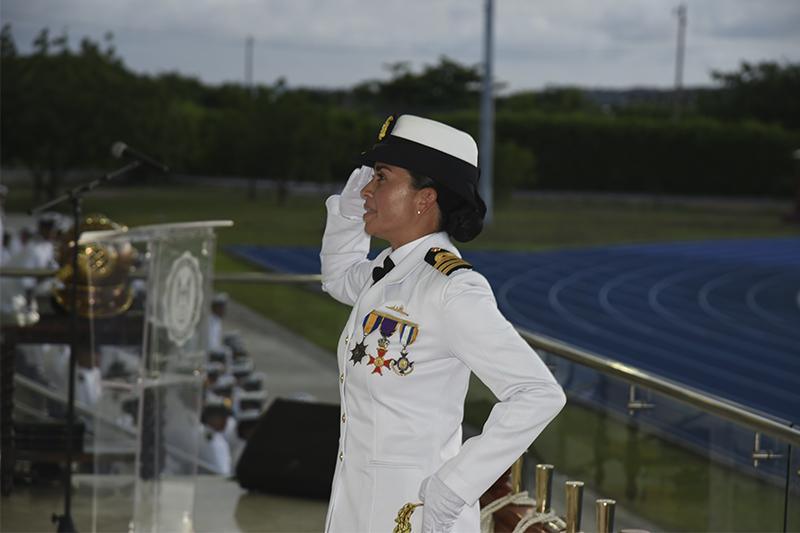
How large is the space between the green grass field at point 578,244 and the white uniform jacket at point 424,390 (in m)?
1.45

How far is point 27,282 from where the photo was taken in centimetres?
588

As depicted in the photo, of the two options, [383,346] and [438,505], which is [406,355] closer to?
[383,346]

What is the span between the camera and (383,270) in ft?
7.09

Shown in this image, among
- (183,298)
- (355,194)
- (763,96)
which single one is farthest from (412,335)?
(763,96)

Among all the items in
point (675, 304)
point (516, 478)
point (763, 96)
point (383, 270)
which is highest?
point (763, 96)

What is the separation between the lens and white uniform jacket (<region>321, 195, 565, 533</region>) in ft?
6.31

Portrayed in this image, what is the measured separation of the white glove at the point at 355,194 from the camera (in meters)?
2.38

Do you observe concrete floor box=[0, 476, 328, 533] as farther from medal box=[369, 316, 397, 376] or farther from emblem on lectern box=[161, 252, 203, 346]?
medal box=[369, 316, 397, 376]

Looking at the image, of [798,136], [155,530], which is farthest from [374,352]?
[798,136]

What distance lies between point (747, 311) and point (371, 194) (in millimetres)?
17385

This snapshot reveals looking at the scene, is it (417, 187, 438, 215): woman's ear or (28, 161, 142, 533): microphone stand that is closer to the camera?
(417, 187, 438, 215): woman's ear

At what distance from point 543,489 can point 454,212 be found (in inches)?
25.8

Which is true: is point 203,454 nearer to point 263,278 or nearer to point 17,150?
point 263,278

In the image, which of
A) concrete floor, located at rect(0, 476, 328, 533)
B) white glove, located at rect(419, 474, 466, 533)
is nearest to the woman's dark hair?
white glove, located at rect(419, 474, 466, 533)
